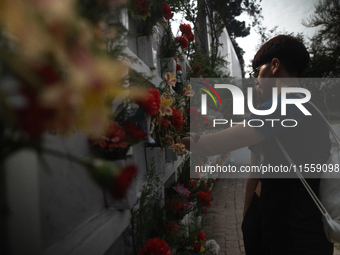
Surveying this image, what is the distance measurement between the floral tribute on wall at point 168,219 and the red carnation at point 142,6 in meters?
0.94

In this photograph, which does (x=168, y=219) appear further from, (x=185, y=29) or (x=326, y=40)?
(x=326, y=40)

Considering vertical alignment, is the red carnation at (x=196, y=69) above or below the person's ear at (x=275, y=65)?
above

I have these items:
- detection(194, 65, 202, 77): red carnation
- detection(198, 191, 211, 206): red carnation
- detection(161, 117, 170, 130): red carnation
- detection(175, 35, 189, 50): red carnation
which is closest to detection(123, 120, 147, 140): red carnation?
detection(161, 117, 170, 130): red carnation

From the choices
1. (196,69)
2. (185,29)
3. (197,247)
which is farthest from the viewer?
(196,69)

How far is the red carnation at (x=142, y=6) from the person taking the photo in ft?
4.37

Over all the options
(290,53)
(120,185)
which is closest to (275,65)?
(290,53)

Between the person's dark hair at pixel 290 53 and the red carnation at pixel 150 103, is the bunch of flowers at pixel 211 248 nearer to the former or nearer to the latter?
the person's dark hair at pixel 290 53

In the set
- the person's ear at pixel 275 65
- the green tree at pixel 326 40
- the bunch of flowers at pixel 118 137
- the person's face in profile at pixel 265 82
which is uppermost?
the green tree at pixel 326 40

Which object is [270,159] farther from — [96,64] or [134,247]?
[96,64]

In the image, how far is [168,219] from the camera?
211 cm

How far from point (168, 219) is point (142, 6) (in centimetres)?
161

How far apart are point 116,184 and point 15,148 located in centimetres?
15

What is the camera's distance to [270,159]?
5.07 feet

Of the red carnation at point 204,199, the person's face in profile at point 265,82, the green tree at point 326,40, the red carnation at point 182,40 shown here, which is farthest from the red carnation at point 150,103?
the green tree at point 326,40
